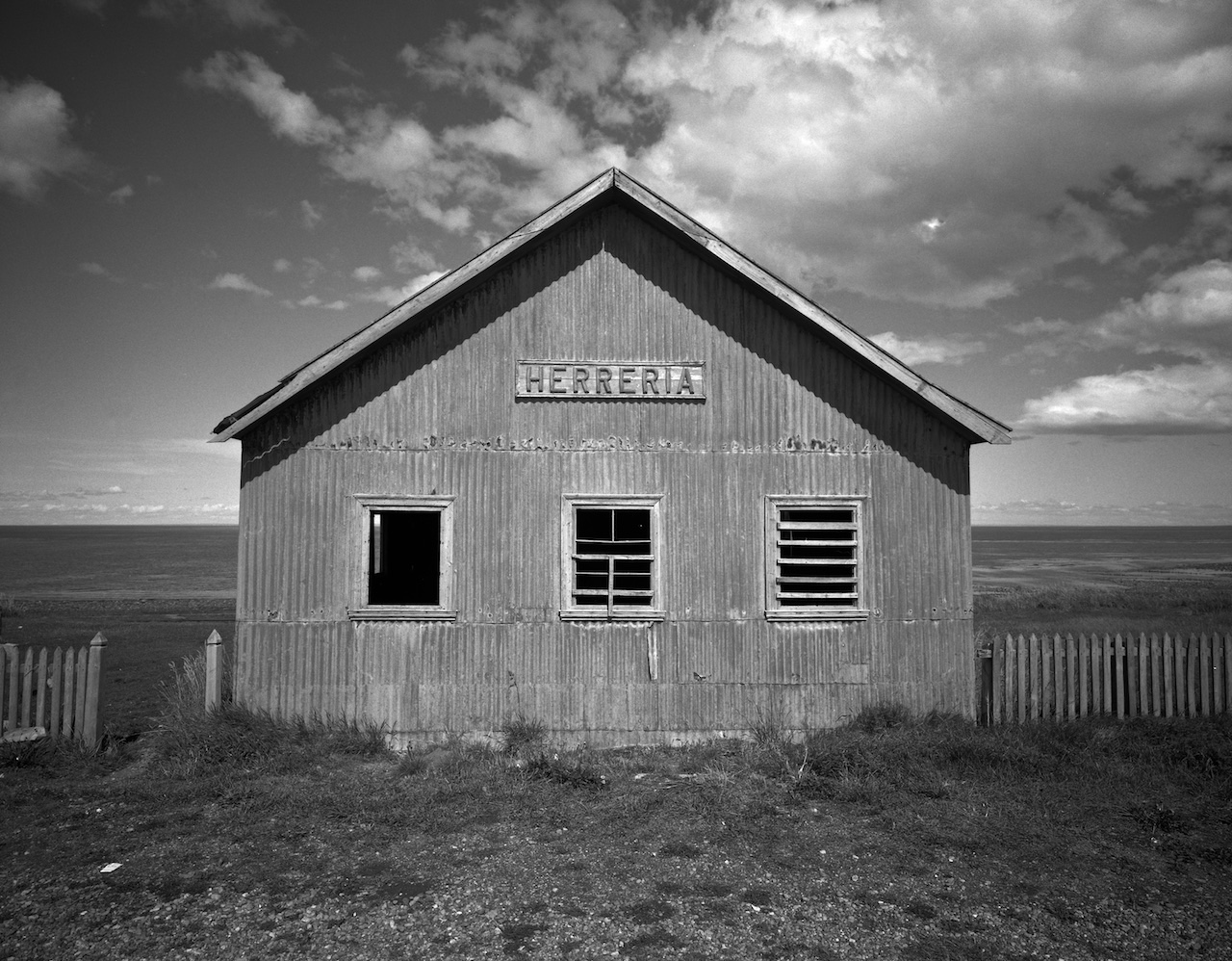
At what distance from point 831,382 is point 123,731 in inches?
458

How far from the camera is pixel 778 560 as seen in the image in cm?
1030

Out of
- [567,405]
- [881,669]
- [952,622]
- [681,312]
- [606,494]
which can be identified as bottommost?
[881,669]

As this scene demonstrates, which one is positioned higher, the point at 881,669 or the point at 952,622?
the point at 952,622

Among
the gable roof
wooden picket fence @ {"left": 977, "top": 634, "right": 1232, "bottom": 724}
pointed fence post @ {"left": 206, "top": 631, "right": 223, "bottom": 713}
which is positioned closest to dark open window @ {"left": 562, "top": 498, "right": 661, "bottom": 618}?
the gable roof

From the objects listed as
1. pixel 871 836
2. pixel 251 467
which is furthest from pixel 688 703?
pixel 251 467

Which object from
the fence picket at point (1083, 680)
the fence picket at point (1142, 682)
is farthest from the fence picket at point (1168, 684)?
the fence picket at point (1083, 680)

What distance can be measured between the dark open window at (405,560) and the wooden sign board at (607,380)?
6226 millimetres

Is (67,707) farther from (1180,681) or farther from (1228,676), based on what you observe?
(1228,676)

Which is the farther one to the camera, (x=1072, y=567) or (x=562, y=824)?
(x=1072, y=567)

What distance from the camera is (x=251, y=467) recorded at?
33.1 feet

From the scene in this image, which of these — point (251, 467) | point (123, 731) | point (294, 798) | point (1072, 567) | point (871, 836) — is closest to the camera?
point (871, 836)

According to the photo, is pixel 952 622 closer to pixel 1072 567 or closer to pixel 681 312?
pixel 681 312

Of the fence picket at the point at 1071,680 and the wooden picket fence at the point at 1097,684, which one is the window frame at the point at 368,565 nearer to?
the wooden picket fence at the point at 1097,684

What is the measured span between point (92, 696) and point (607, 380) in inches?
312
